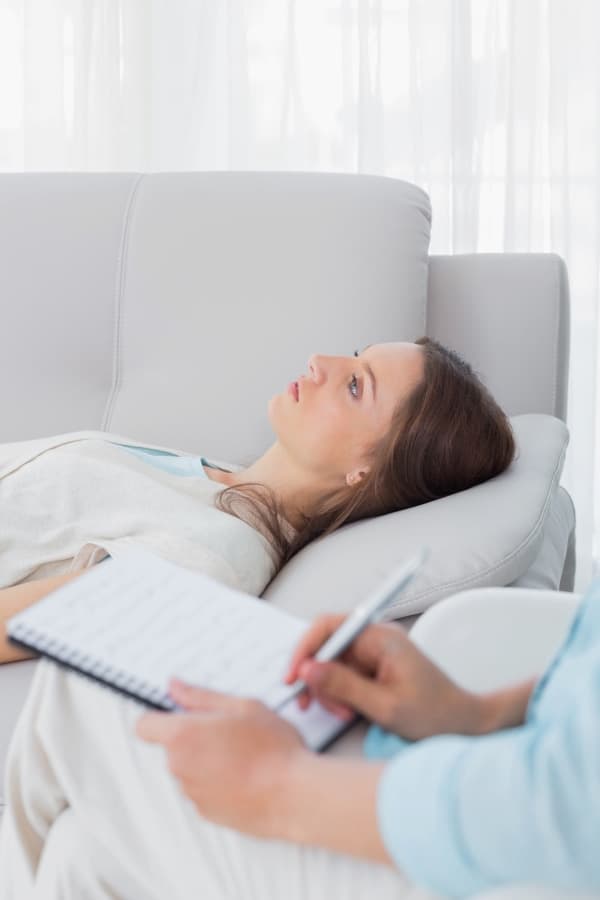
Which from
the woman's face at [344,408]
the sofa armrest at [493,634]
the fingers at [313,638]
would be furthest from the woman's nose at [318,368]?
the fingers at [313,638]

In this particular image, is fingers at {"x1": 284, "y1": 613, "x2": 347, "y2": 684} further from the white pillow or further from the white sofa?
the white sofa

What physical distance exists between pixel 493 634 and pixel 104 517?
68 centimetres

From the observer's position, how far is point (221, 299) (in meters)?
1.69

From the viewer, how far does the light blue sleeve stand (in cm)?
53

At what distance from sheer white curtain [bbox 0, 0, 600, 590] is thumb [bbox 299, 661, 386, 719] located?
7.03ft

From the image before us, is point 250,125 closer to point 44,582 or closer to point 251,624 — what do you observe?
point 44,582

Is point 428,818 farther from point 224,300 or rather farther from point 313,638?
point 224,300

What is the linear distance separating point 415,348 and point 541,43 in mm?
1483

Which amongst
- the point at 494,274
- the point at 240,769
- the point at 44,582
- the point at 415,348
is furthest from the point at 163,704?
the point at 494,274

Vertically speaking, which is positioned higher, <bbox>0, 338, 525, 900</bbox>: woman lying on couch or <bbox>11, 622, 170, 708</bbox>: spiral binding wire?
<bbox>11, 622, 170, 708</bbox>: spiral binding wire

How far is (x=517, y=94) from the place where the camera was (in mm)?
2670

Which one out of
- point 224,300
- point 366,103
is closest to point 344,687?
point 224,300

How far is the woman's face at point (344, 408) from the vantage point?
1489 mm

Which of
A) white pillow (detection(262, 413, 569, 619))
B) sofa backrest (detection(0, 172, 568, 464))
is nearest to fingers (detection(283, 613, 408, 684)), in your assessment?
white pillow (detection(262, 413, 569, 619))
